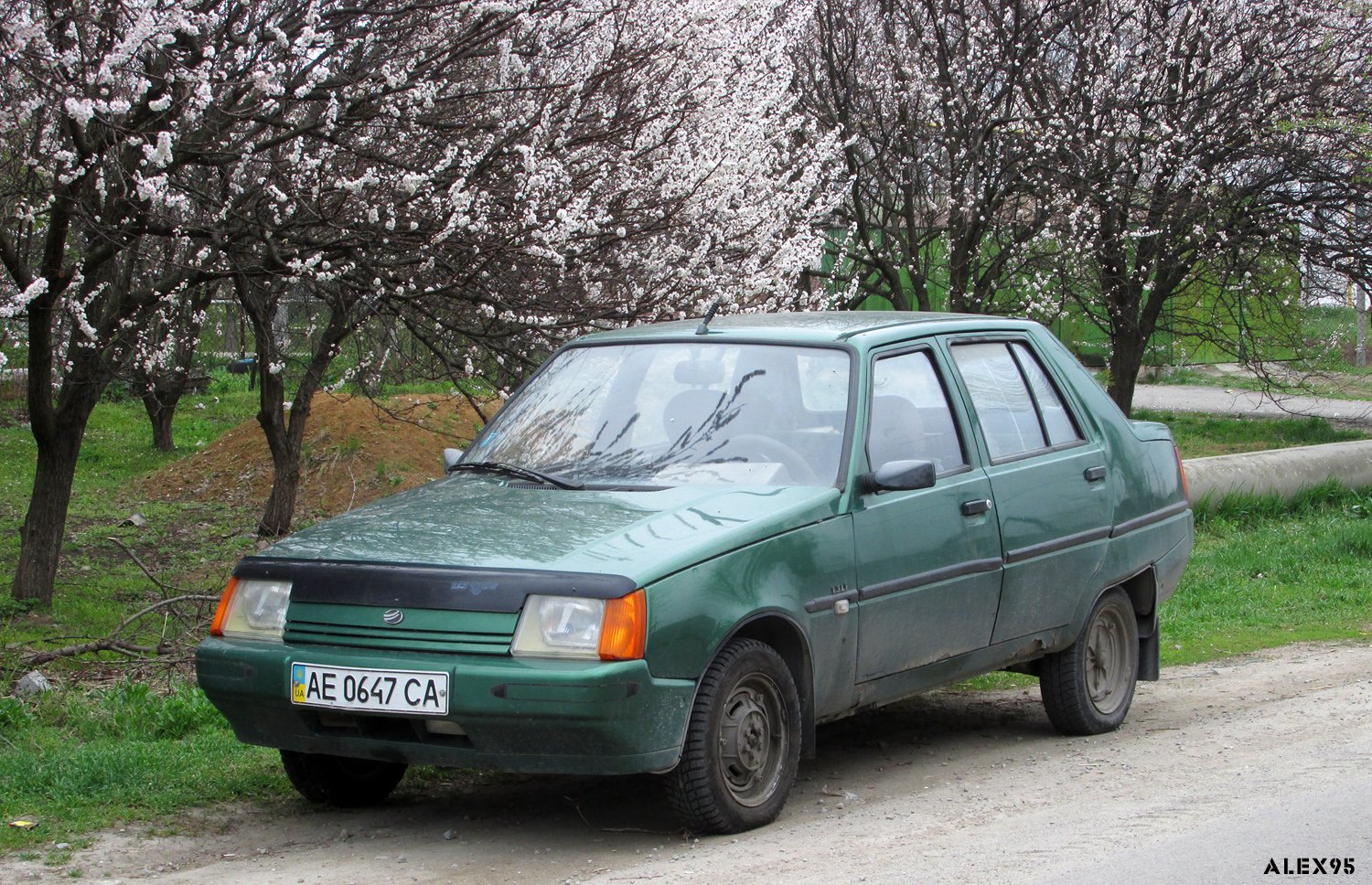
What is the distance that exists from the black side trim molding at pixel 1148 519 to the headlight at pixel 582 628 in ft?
9.51

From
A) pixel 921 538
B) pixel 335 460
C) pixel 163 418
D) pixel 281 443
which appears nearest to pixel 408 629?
pixel 921 538

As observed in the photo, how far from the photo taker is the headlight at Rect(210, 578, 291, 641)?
4.74 m

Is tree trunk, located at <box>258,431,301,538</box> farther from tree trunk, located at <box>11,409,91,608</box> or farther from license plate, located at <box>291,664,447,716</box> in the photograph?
license plate, located at <box>291,664,447,716</box>

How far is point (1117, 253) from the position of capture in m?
18.6

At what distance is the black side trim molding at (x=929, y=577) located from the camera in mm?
5207

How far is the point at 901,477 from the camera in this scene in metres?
5.14

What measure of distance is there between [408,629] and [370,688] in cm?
21

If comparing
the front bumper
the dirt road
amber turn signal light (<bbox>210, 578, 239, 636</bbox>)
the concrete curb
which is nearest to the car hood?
amber turn signal light (<bbox>210, 578, 239, 636</bbox>)

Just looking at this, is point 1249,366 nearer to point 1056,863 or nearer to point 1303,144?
point 1303,144

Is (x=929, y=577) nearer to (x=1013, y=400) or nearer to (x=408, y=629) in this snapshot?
(x=1013, y=400)

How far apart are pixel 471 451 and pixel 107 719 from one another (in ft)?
7.13

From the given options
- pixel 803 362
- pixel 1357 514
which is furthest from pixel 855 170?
pixel 803 362

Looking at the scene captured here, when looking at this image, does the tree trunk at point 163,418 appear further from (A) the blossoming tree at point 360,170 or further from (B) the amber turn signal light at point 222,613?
(B) the amber turn signal light at point 222,613

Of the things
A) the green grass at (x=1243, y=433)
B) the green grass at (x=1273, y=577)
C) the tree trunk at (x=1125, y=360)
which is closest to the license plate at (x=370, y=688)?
the green grass at (x=1273, y=577)
